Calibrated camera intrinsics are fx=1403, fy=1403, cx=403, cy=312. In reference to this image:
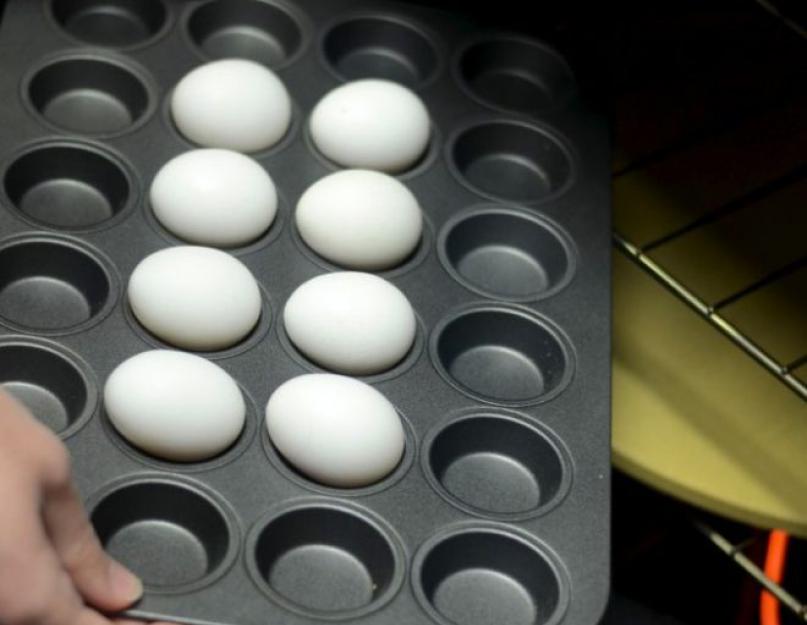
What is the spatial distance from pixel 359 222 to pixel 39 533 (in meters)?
0.44

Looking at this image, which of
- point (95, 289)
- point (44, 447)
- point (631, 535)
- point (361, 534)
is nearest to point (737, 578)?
point (631, 535)

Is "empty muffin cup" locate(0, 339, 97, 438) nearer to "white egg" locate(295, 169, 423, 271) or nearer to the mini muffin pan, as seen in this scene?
the mini muffin pan

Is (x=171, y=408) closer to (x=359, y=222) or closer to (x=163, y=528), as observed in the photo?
(x=163, y=528)

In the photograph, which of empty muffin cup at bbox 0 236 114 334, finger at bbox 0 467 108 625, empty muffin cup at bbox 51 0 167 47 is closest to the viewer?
finger at bbox 0 467 108 625

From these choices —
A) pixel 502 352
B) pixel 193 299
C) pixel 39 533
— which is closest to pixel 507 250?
pixel 502 352

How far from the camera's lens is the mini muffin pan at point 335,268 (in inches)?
39.7

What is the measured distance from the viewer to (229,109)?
4.05 ft

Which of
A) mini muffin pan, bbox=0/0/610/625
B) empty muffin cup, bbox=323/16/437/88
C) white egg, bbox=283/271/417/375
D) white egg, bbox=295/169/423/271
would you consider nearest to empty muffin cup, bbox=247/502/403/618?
mini muffin pan, bbox=0/0/610/625

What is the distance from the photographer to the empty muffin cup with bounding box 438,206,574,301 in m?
1.24

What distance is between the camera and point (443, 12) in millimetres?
1420

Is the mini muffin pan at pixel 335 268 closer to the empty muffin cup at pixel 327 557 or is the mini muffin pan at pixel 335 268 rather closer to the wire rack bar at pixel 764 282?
the empty muffin cup at pixel 327 557

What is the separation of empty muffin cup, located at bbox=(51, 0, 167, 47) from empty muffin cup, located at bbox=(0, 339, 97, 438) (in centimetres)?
42

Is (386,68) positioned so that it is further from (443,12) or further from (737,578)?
(737,578)

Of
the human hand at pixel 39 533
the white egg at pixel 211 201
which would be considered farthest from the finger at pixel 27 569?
the white egg at pixel 211 201
